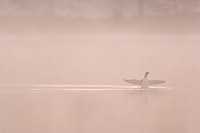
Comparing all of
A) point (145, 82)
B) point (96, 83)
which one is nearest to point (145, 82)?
point (145, 82)

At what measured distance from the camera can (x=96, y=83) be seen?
1.49 metres

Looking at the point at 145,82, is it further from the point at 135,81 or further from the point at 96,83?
the point at 96,83

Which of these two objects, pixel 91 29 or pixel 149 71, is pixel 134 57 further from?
pixel 91 29

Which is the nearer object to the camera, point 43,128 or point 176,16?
point 43,128

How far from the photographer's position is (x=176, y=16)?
1562 mm

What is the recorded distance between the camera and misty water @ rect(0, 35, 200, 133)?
145 centimetres

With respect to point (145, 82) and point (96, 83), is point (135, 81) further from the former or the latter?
point (96, 83)

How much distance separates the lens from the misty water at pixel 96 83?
1446 mm

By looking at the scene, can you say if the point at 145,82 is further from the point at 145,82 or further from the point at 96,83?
the point at 96,83

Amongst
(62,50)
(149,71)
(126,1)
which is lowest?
(149,71)

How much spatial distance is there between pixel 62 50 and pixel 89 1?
0.30m

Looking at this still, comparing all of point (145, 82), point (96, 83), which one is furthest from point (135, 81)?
point (96, 83)

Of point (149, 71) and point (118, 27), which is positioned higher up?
point (118, 27)

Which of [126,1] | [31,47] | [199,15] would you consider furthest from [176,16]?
[31,47]
